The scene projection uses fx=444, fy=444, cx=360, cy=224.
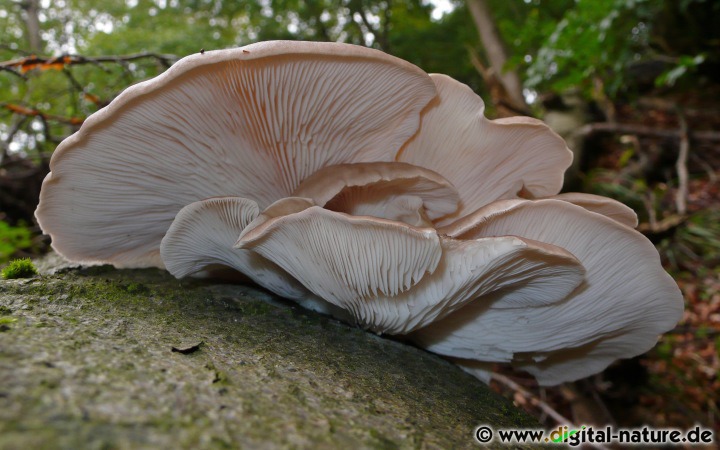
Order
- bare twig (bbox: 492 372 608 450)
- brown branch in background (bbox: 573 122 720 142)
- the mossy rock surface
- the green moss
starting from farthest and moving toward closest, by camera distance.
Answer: brown branch in background (bbox: 573 122 720 142) < bare twig (bbox: 492 372 608 450) < the green moss < the mossy rock surface

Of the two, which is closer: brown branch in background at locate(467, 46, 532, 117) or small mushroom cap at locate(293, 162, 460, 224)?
small mushroom cap at locate(293, 162, 460, 224)

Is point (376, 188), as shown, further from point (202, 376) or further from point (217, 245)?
point (202, 376)

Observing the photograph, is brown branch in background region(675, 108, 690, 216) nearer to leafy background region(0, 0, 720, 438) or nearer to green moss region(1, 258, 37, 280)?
leafy background region(0, 0, 720, 438)

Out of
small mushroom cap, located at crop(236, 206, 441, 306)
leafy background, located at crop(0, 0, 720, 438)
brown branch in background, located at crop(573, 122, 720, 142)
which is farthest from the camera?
brown branch in background, located at crop(573, 122, 720, 142)

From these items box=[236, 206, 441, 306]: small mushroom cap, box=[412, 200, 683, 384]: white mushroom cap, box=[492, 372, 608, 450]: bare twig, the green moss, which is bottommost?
box=[492, 372, 608, 450]: bare twig

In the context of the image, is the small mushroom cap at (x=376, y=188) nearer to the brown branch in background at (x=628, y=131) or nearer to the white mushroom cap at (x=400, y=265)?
the white mushroom cap at (x=400, y=265)

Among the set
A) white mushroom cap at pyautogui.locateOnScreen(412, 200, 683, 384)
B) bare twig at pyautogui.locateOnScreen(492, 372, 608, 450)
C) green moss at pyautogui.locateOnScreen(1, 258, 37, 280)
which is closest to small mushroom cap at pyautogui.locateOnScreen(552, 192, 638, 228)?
white mushroom cap at pyautogui.locateOnScreen(412, 200, 683, 384)

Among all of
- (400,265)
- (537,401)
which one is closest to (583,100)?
(537,401)
